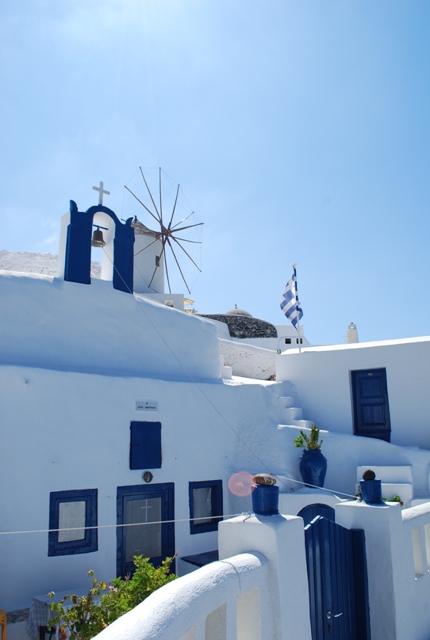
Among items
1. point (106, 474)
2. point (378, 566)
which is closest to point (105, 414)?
point (106, 474)

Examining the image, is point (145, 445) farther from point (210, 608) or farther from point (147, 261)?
point (147, 261)

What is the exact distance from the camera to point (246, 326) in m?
22.5

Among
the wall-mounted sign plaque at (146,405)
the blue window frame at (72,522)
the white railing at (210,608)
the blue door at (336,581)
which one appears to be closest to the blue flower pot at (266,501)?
the white railing at (210,608)

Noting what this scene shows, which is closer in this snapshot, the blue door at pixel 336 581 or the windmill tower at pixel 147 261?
the blue door at pixel 336 581

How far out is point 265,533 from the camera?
3.30m

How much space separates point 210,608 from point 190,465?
5.39 m

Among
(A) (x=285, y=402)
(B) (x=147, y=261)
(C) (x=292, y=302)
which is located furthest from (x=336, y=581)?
(B) (x=147, y=261)

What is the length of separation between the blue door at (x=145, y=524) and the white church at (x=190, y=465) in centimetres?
3

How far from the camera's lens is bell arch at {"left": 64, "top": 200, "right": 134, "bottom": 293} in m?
7.79

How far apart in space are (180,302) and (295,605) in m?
14.1

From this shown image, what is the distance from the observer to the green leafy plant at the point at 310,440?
8961 millimetres

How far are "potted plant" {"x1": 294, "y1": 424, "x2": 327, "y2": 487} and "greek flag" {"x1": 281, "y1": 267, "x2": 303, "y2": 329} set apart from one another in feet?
10.0

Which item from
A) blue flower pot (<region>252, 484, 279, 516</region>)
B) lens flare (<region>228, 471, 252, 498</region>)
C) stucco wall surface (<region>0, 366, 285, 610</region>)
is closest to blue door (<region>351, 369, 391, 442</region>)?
stucco wall surface (<region>0, 366, 285, 610</region>)

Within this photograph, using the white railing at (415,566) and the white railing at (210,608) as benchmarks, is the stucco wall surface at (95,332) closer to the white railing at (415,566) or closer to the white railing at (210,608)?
the white railing at (415,566)
